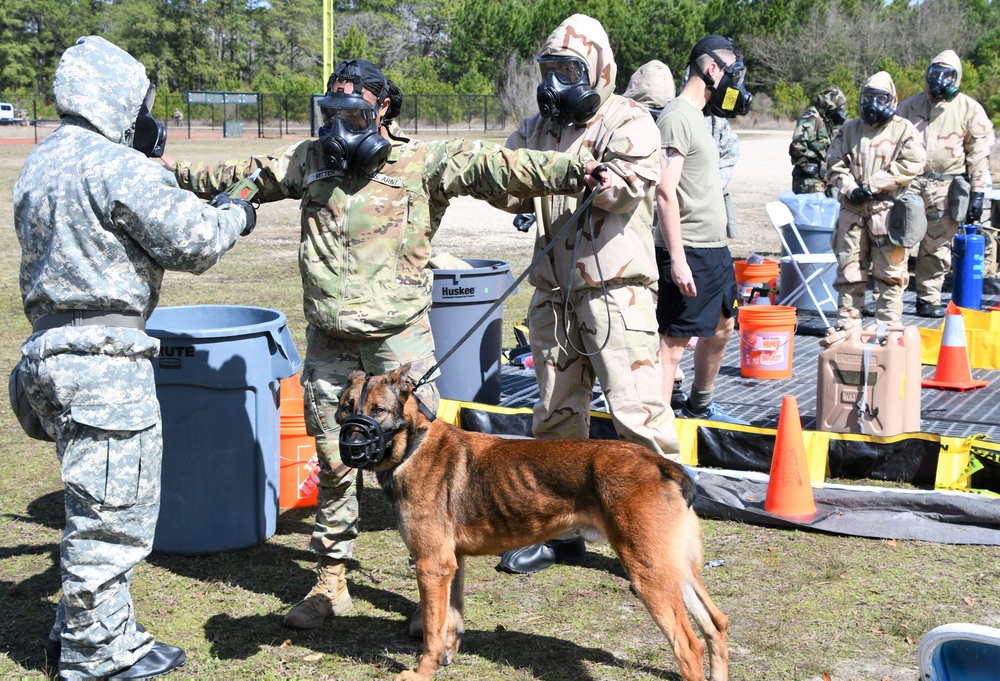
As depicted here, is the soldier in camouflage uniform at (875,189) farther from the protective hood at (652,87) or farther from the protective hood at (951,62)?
the protective hood at (652,87)

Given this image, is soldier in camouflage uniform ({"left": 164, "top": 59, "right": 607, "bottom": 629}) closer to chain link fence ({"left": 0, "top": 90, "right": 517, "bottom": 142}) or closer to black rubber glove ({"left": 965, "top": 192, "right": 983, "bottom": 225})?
black rubber glove ({"left": 965, "top": 192, "right": 983, "bottom": 225})

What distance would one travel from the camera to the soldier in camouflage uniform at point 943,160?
1027 centimetres

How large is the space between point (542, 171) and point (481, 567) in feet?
A: 7.06

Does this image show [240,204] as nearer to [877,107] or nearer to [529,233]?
[877,107]

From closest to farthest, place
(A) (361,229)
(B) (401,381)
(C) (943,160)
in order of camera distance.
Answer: (B) (401,381)
(A) (361,229)
(C) (943,160)

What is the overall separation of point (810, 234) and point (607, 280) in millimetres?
6955

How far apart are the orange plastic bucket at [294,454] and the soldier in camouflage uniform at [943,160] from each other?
731cm

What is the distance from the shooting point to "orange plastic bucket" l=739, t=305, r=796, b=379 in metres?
7.98

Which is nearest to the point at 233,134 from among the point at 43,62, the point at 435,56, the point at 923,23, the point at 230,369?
the point at 43,62

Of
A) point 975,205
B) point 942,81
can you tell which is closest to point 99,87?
point 942,81

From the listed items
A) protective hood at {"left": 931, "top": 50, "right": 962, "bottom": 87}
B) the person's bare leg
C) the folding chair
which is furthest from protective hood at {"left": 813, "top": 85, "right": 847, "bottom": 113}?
the person's bare leg

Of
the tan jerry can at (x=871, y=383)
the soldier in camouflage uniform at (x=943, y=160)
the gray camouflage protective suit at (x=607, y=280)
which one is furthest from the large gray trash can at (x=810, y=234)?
the gray camouflage protective suit at (x=607, y=280)

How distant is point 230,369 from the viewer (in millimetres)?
4992

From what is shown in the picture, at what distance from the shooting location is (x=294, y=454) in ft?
19.1
